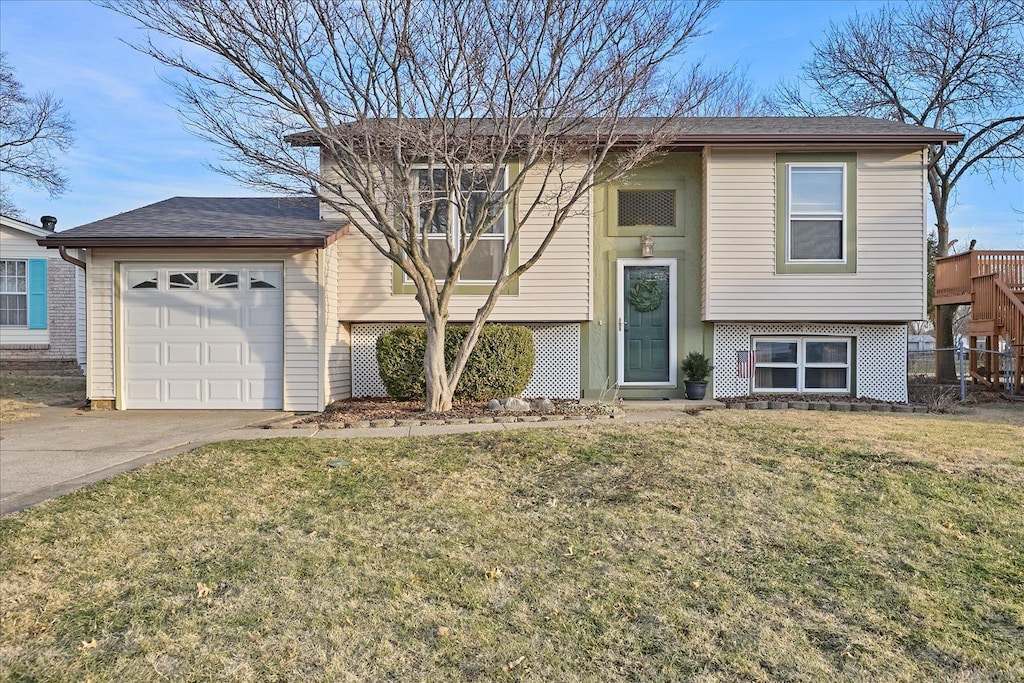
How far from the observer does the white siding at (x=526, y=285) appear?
10078mm

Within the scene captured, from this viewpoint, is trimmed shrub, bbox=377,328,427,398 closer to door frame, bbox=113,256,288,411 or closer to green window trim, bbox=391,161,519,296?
green window trim, bbox=391,161,519,296

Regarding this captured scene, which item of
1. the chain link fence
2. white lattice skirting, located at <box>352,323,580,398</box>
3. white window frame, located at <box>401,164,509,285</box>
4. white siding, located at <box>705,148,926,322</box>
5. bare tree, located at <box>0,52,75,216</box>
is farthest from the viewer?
bare tree, located at <box>0,52,75,216</box>

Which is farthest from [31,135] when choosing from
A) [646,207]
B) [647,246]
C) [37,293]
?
[647,246]

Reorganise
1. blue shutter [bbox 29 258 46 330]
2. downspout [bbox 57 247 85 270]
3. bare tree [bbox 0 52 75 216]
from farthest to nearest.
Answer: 1. bare tree [bbox 0 52 75 216]
2. blue shutter [bbox 29 258 46 330]
3. downspout [bbox 57 247 85 270]

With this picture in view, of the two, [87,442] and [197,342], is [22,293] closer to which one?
[197,342]

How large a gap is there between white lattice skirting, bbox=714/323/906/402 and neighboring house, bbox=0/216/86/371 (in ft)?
48.1

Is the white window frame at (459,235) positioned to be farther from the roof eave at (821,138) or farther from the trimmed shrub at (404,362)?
the roof eave at (821,138)

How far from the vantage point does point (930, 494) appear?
4.69 meters

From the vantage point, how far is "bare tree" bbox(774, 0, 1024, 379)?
49.5ft

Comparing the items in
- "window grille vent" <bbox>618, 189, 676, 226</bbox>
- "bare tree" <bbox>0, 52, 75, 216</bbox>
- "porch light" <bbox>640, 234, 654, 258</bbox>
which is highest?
"bare tree" <bbox>0, 52, 75, 216</bbox>

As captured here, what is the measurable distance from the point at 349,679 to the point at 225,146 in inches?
280

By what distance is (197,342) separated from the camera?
905 cm

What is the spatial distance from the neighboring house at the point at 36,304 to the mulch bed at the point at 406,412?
10.4 m

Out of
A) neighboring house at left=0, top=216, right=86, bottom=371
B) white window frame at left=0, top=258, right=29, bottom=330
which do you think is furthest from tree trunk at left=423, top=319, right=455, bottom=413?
white window frame at left=0, top=258, right=29, bottom=330
